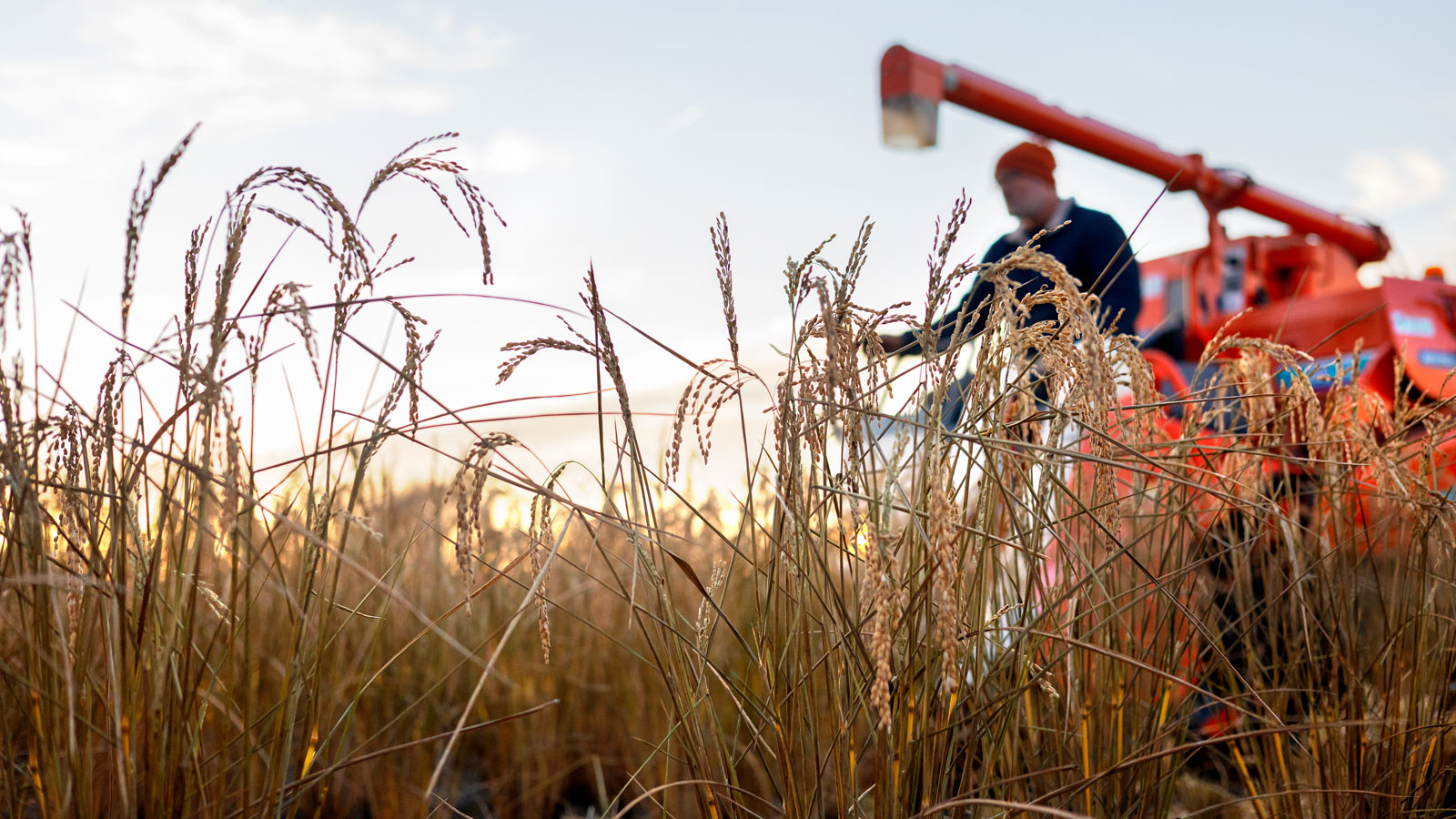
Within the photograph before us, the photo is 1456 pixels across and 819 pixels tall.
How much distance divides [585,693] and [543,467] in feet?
6.70

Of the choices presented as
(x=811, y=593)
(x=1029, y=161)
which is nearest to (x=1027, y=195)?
(x=1029, y=161)

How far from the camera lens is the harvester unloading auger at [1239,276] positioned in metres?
3.68

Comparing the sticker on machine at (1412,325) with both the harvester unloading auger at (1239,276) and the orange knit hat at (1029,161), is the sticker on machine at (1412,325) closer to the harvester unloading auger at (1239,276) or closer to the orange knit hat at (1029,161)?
the harvester unloading auger at (1239,276)

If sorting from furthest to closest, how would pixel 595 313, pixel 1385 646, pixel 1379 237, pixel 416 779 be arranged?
pixel 1379 237, pixel 416 779, pixel 1385 646, pixel 595 313

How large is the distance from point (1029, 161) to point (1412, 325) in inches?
58.3

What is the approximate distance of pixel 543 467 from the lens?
1.32 metres

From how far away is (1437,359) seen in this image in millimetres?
3729

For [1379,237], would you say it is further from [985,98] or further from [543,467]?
[543,467]

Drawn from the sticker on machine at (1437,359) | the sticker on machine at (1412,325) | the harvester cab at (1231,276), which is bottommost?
the sticker on machine at (1437,359)

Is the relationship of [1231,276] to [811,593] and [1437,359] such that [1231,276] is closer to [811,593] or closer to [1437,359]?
[1437,359]

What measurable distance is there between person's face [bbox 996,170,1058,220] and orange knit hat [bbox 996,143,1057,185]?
0.02 metres

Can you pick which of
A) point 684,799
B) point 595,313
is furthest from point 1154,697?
point 684,799

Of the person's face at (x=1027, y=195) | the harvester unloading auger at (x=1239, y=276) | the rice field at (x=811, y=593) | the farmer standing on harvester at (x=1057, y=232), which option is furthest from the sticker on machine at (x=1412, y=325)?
the rice field at (x=811, y=593)

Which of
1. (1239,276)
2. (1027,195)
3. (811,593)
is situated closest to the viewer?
(811,593)
